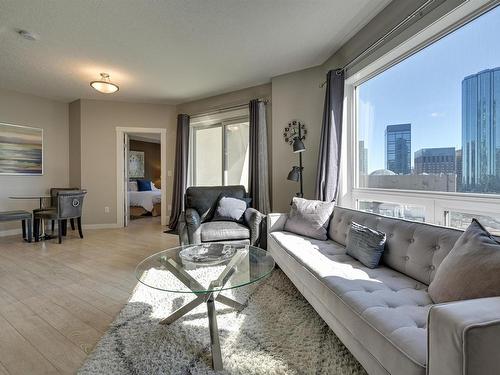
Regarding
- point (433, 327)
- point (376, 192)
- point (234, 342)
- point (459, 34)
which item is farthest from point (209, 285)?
point (459, 34)

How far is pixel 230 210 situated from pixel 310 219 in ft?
3.66

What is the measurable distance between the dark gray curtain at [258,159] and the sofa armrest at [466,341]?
339cm

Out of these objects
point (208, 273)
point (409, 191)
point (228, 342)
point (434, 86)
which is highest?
point (434, 86)

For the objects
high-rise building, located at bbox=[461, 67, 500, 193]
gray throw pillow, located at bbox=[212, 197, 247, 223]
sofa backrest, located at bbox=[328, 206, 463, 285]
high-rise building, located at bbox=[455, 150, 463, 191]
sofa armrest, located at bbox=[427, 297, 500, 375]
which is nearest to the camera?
sofa armrest, located at bbox=[427, 297, 500, 375]

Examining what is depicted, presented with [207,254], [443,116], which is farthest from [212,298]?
[443,116]

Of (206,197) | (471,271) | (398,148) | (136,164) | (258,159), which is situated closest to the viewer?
(471,271)

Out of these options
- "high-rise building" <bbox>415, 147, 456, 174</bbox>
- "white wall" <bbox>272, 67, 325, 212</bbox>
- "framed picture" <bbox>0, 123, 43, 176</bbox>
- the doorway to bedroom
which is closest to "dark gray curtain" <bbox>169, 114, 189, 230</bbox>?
the doorway to bedroom

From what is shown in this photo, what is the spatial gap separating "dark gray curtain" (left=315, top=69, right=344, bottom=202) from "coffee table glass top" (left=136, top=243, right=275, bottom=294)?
1412 millimetres

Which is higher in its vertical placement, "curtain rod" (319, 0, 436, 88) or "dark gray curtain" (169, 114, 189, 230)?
"curtain rod" (319, 0, 436, 88)

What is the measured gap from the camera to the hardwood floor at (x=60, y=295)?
1.56 m

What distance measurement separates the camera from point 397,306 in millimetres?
1271

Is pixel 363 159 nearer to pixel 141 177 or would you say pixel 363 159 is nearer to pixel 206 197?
pixel 206 197

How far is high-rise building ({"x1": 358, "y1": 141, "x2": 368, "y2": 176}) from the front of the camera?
10.4 ft

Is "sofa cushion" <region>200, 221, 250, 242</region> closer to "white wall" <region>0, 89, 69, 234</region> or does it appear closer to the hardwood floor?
the hardwood floor
